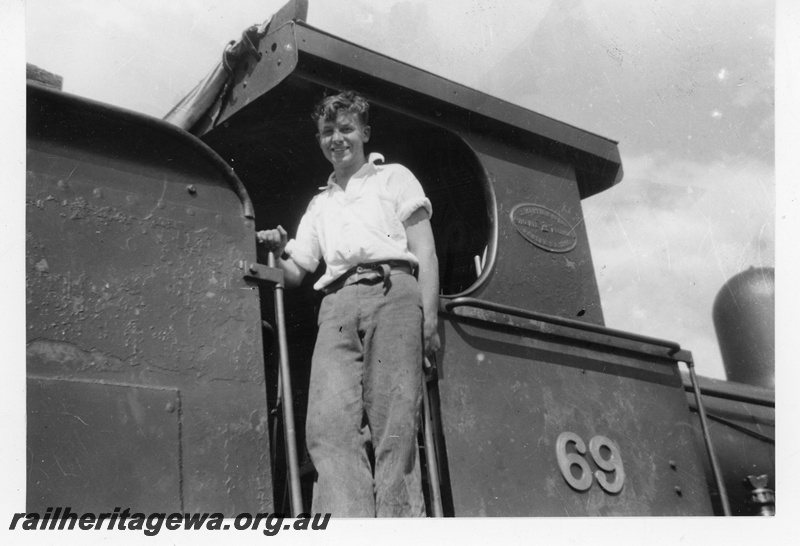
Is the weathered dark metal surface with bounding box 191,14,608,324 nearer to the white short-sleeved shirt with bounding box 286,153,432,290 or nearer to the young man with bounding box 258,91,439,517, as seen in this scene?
the young man with bounding box 258,91,439,517

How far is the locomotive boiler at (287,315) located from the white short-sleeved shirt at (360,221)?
25 cm

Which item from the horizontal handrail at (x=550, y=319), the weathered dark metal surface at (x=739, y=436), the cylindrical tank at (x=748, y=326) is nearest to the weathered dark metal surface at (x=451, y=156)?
the horizontal handrail at (x=550, y=319)

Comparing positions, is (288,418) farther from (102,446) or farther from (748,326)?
(748,326)

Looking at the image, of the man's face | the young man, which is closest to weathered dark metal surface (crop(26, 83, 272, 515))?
the young man

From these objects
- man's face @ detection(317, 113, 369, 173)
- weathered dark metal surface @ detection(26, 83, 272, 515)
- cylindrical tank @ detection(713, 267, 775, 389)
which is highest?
cylindrical tank @ detection(713, 267, 775, 389)

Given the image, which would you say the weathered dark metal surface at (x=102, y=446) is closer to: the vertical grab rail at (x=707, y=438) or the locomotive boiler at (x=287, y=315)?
the locomotive boiler at (x=287, y=315)

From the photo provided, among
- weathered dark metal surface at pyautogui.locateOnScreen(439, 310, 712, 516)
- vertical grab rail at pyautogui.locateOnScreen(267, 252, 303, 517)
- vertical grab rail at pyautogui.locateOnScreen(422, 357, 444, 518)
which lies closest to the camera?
vertical grab rail at pyautogui.locateOnScreen(267, 252, 303, 517)

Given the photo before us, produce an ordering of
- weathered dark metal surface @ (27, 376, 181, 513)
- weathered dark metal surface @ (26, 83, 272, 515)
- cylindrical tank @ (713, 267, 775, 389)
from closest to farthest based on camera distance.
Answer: weathered dark metal surface @ (27, 376, 181, 513), weathered dark metal surface @ (26, 83, 272, 515), cylindrical tank @ (713, 267, 775, 389)

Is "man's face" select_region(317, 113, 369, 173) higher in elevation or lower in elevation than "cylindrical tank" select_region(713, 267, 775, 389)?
lower

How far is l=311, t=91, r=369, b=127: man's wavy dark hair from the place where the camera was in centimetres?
271

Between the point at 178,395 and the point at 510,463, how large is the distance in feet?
3.90

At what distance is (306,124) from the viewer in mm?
3051

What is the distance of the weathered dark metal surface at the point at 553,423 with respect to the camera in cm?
267
